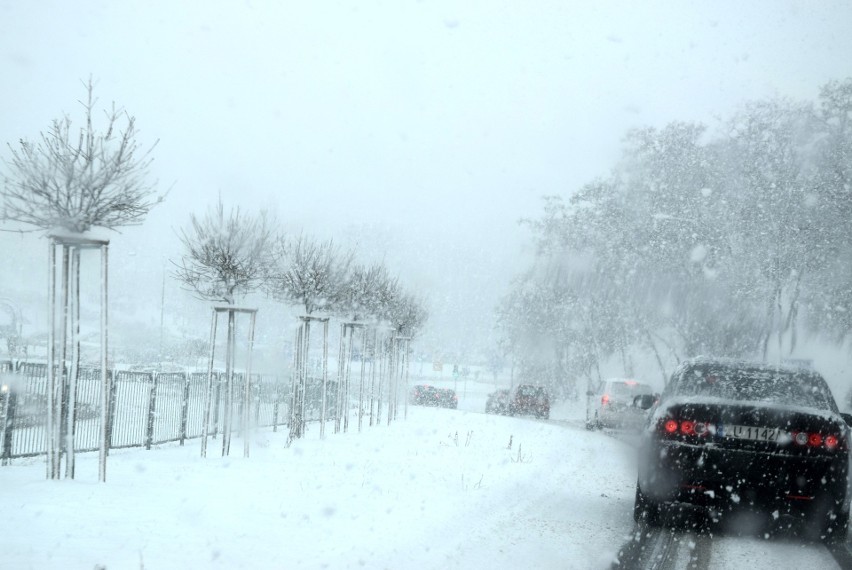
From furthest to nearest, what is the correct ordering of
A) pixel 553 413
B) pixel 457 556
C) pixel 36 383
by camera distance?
pixel 553 413 → pixel 36 383 → pixel 457 556

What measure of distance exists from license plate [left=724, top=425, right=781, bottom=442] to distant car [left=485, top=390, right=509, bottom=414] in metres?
29.3

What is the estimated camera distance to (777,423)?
7.21 m

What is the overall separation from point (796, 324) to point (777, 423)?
2971cm

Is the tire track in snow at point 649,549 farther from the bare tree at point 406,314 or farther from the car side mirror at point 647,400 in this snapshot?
→ the bare tree at point 406,314

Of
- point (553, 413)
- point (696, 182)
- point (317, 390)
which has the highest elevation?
point (696, 182)

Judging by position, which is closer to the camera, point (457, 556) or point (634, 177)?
point (457, 556)

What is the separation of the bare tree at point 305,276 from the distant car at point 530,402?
16455 mm

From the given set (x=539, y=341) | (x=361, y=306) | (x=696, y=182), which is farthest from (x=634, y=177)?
(x=361, y=306)

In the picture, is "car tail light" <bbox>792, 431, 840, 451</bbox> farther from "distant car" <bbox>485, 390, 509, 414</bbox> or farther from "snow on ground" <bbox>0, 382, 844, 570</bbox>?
"distant car" <bbox>485, 390, 509, 414</bbox>

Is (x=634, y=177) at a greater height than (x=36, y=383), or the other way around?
(x=634, y=177)

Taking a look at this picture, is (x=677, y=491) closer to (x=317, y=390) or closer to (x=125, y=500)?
(x=125, y=500)

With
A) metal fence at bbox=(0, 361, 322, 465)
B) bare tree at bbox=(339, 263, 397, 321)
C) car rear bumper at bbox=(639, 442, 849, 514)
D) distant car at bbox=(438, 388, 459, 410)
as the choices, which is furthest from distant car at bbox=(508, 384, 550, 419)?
car rear bumper at bbox=(639, 442, 849, 514)

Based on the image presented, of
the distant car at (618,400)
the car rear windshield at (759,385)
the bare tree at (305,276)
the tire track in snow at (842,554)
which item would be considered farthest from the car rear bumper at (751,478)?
the distant car at (618,400)

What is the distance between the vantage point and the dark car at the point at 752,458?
23.5 feet
